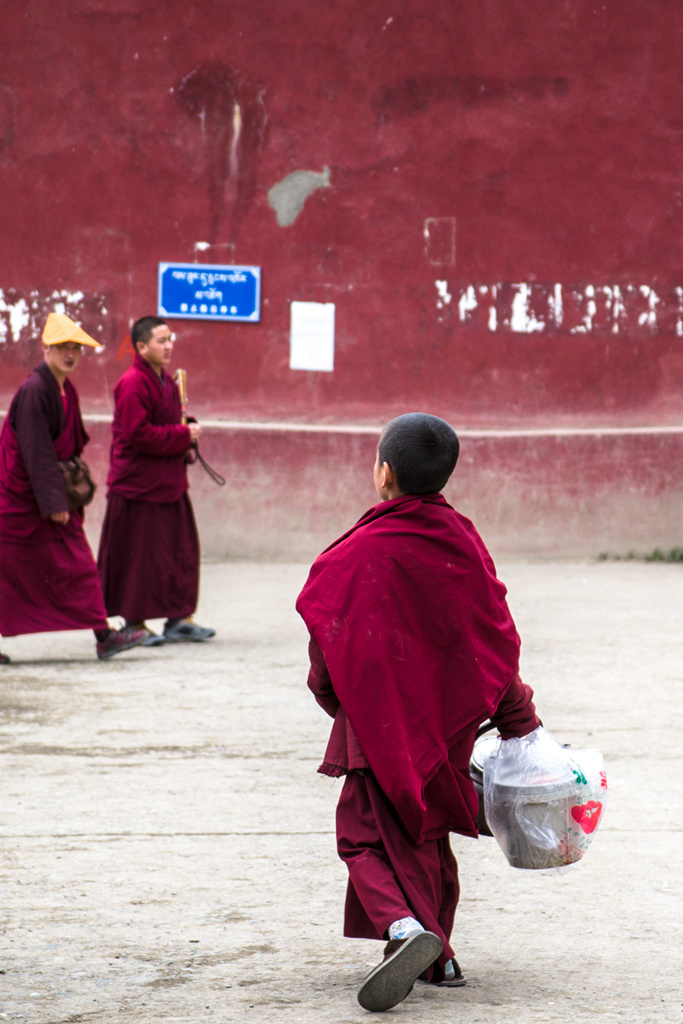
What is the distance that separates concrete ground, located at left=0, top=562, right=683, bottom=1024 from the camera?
8.98ft

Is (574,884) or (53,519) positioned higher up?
(53,519)

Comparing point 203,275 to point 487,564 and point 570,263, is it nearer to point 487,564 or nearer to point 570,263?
point 570,263

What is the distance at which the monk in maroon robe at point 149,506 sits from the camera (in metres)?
6.68

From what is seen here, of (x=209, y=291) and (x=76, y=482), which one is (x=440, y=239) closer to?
(x=209, y=291)

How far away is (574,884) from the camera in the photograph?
3.49 metres

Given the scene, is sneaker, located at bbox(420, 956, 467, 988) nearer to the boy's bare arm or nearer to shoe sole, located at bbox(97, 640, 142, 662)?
the boy's bare arm

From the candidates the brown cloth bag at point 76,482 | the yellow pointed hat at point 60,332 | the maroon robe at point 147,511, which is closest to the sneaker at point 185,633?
the maroon robe at point 147,511

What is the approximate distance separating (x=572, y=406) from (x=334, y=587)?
24.1ft

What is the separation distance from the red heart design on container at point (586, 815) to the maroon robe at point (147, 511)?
415cm

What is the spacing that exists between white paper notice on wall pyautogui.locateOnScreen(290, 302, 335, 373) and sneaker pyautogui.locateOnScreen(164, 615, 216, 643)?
321 centimetres

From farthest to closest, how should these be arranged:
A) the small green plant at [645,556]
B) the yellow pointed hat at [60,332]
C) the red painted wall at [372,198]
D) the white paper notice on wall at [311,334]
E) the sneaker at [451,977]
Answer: the small green plant at [645,556] < the white paper notice on wall at [311,334] < the red painted wall at [372,198] < the yellow pointed hat at [60,332] < the sneaker at [451,977]

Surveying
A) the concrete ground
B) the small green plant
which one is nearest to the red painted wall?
the small green plant

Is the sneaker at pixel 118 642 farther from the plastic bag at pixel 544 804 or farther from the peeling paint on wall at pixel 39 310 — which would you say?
the plastic bag at pixel 544 804

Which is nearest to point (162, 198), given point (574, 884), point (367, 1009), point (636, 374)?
point (636, 374)
